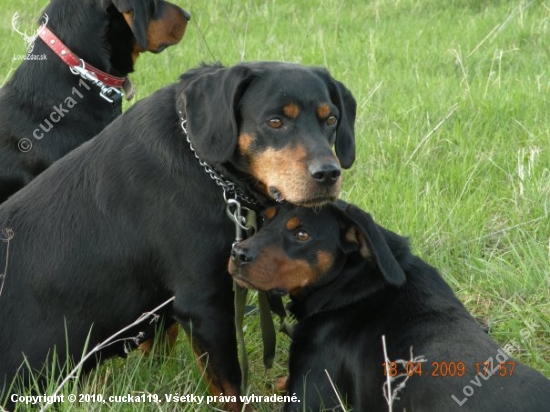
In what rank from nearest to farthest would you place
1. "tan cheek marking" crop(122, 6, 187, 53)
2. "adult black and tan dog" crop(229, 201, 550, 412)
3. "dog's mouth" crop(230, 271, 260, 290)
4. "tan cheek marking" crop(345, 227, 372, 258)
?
"adult black and tan dog" crop(229, 201, 550, 412), "dog's mouth" crop(230, 271, 260, 290), "tan cheek marking" crop(345, 227, 372, 258), "tan cheek marking" crop(122, 6, 187, 53)

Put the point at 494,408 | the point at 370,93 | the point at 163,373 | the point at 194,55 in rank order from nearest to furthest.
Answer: the point at 494,408 → the point at 163,373 → the point at 370,93 → the point at 194,55

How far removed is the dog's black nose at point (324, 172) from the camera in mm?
3725

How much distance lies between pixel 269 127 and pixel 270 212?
0.47 meters

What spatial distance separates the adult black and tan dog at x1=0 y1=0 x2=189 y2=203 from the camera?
205 inches

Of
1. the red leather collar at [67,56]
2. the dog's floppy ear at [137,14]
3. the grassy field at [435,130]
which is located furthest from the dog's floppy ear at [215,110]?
the red leather collar at [67,56]

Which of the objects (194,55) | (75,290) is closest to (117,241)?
(75,290)

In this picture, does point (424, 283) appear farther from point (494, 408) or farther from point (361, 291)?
point (494, 408)

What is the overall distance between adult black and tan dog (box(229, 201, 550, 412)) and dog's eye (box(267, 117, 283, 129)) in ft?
1.43

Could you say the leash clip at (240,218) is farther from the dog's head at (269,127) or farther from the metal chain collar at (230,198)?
the dog's head at (269,127)

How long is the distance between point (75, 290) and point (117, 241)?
0.27 meters

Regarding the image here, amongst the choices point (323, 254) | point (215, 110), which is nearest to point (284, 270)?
point (323, 254)

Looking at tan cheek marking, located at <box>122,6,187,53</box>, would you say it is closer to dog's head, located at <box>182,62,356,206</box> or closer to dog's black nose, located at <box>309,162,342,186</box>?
dog's head, located at <box>182,62,356,206</box>

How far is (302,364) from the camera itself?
13.4ft

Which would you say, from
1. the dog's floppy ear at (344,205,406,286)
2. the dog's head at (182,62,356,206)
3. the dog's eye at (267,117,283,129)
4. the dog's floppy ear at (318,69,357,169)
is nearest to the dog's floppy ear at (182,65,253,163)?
the dog's head at (182,62,356,206)
